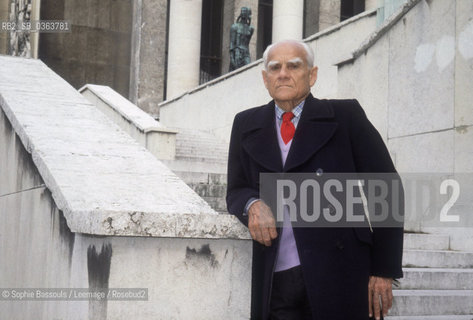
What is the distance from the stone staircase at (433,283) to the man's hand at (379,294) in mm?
2561

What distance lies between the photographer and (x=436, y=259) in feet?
20.6

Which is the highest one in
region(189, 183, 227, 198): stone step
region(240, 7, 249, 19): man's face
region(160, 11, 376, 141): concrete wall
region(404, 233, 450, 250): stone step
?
region(240, 7, 249, 19): man's face

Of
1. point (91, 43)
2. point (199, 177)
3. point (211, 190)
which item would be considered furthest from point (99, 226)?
point (91, 43)

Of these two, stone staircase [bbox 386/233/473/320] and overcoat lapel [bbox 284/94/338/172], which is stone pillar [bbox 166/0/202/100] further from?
overcoat lapel [bbox 284/94/338/172]

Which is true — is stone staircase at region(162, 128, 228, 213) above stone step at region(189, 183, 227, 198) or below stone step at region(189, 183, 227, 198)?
above

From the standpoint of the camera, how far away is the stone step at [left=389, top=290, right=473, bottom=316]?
514 centimetres

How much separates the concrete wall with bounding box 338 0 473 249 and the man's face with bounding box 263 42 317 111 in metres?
4.91

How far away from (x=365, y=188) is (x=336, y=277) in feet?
1.36

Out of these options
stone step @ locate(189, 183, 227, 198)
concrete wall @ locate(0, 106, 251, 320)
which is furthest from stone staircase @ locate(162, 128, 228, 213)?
concrete wall @ locate(0, 106, 251, 320)

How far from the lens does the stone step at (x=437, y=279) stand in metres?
5.64

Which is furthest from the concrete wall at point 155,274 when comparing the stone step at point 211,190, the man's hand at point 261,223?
the stone step at point 211,190

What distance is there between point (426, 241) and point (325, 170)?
4.71 metres

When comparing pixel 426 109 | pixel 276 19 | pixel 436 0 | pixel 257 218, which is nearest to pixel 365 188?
pixel 257 218

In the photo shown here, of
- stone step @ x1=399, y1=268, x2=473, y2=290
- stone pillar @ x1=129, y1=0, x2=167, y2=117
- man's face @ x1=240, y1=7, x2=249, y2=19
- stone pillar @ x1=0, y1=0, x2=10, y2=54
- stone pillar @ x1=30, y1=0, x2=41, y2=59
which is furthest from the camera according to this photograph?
stone pillar @ x1=129, y1=0, x2=167, y2=117
